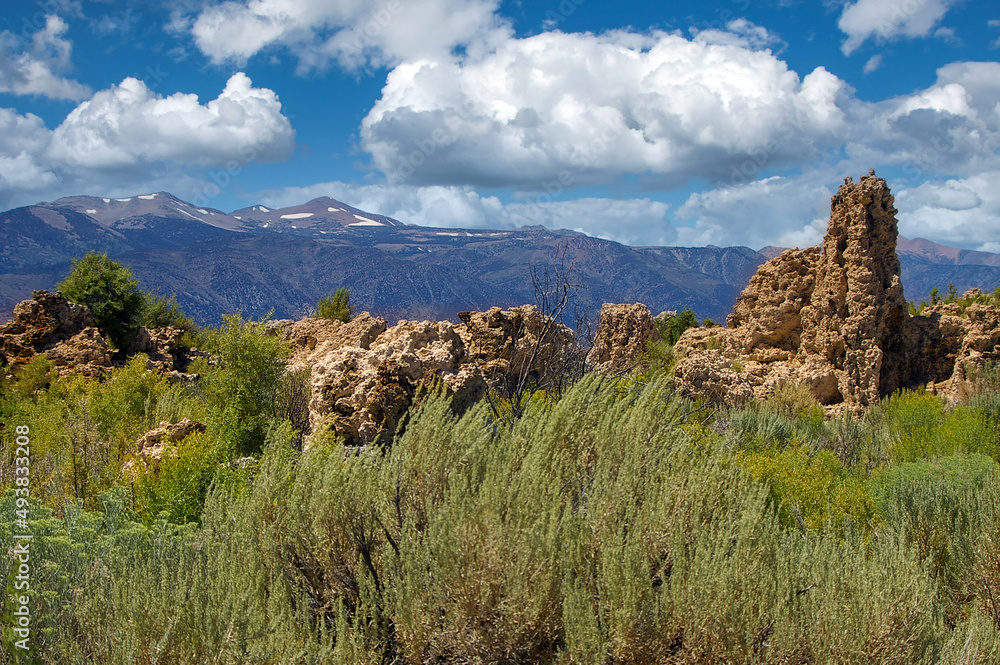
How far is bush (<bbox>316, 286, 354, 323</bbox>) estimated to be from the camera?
832 inches

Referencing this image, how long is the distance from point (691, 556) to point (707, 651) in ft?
1.58

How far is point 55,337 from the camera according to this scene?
12.6 m

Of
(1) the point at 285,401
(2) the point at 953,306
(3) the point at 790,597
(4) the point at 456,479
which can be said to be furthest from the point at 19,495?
(2) the point at 953,306

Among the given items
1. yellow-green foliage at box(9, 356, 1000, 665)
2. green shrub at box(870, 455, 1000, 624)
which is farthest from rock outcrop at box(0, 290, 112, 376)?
green shrub at box(870, 455, 1000, 624)

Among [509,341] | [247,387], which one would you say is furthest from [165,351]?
[509,341]

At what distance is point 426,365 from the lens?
24.1 ft

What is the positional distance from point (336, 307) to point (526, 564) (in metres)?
20.7

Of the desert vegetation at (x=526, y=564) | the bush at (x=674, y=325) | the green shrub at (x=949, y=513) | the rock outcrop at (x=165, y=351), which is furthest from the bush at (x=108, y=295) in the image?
the bush at (x=674, y=325)

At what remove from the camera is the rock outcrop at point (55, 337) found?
1192 centimetres

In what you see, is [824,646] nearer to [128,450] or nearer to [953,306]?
[128,450]

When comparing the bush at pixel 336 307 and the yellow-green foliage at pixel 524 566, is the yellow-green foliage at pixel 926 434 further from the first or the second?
the bush at pixel 336 307

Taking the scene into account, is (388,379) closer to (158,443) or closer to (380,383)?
(380,383)

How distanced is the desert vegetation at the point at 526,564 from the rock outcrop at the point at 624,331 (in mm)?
12796

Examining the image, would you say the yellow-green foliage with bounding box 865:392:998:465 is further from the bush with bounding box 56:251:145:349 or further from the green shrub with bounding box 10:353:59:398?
the bush with bounding box 56:251:145:349
